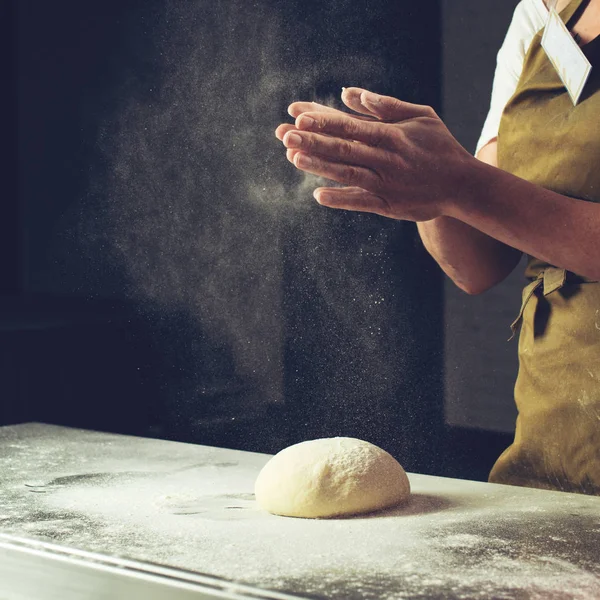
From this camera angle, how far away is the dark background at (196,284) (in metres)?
1.96

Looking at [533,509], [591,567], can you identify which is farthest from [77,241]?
[591,567]

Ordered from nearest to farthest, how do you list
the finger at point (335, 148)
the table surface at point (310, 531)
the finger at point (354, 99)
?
the table surface at point (310, 531) < the finger at point (335, 148) < the finger at point (354, 99)

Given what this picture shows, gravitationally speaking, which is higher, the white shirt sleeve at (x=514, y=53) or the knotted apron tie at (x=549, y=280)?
the white shirt sleeve at (x=514, y=53)

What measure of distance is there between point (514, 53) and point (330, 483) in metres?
0.68

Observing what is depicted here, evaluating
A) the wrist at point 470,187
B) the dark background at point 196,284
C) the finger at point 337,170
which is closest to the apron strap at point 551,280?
the wrist at point 470,187

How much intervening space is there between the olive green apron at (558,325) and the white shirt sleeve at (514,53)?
60 millimetres

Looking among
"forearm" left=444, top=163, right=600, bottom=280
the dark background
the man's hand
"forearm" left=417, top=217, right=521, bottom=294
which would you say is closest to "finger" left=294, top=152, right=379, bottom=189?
the man's hand

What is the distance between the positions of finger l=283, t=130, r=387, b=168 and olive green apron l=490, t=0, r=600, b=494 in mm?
304

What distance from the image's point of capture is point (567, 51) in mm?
1153

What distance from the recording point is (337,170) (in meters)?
0.95

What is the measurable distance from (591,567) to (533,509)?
203mm

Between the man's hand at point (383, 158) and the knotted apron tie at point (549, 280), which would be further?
the knotted apron tie at point (549, 280)

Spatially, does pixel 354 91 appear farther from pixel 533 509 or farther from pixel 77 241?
pixel 77 241

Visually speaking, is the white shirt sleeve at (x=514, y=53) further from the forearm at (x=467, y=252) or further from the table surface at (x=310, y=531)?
the table surface at (x=310, y=531)
